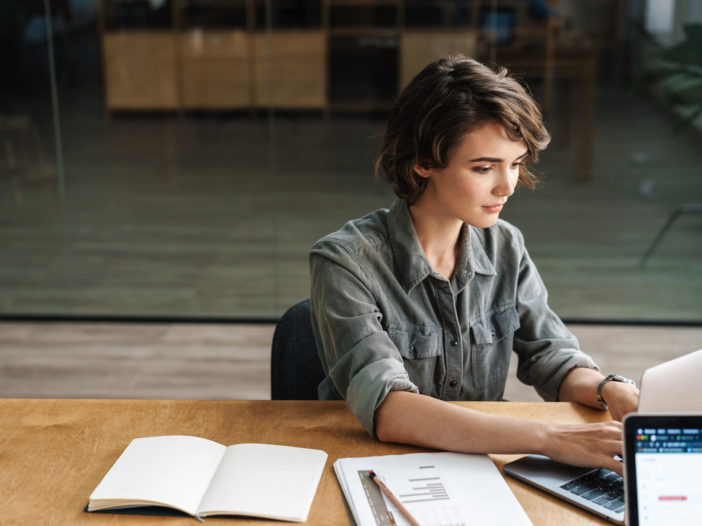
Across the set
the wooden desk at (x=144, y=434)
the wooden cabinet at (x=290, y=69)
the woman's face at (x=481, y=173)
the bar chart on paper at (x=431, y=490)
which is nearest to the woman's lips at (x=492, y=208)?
the woman's face at (x=481, y=173)

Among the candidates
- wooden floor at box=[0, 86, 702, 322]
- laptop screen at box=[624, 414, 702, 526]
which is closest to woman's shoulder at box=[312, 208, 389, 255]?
laptop screen at box=[624, 414, 702, 526]

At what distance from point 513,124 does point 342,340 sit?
0.52 meters

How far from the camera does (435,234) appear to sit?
1751 mm

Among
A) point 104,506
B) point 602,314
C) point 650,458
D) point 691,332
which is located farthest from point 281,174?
point 650,458

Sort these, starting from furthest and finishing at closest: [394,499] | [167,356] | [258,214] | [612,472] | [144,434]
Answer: [258,214]
[167,356]
[144,434]
[612,472]
[394,499]

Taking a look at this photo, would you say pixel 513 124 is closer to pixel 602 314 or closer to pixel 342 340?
pixel 342 340

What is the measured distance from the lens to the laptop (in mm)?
1243

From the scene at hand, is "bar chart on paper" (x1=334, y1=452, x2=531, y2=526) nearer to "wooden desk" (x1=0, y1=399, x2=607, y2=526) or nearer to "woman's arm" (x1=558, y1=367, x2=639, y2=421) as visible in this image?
"wooden desk" (x1=0, y1=399, x2=607, y2=526)

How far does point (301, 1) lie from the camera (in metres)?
3.59

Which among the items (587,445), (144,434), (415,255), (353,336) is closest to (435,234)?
(415,255)

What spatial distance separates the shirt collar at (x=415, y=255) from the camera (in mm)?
1691

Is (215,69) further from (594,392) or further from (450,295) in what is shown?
(594,392)

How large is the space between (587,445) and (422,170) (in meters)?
0.62

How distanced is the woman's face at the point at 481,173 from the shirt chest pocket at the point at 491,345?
9.8 inches
